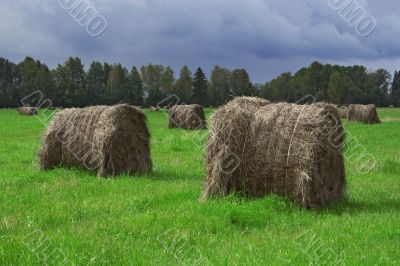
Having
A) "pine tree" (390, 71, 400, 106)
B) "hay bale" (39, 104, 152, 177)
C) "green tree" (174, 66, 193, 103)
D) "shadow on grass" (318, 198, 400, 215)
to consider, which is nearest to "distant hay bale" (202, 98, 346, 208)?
"shadow on grass" (318, 198, 400, 215)

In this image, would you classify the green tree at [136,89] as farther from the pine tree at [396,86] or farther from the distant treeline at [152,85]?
the pine tree at [396,86]

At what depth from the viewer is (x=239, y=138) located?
Result: 11.1 meters

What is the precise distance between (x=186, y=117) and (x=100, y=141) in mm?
23335

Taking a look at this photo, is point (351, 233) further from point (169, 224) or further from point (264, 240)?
point (169, 224)

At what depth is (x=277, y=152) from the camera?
1088 centimetres

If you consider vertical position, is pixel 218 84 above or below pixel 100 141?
above

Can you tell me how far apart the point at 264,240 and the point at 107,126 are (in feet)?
26.8

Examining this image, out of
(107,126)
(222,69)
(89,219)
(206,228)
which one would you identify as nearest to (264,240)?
(206,228)

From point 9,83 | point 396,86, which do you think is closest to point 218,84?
point 9,83

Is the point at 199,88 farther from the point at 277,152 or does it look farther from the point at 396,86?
the point at 277,152

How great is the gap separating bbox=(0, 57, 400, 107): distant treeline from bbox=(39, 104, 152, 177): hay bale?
73.1 metres

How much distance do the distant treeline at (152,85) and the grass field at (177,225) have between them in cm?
7688

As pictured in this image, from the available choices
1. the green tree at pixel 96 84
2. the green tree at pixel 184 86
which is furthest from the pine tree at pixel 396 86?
the green tree at pixel 96 84

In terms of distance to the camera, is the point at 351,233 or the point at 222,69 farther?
the point at 222,69
